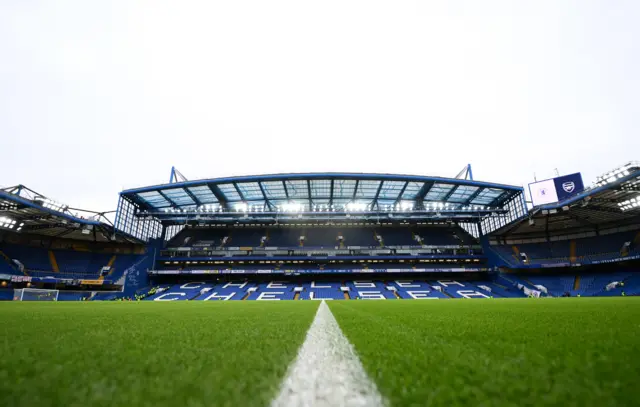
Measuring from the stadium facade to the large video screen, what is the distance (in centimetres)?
12

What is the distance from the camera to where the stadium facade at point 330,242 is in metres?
25.4

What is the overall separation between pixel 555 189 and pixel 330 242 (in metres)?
24.0

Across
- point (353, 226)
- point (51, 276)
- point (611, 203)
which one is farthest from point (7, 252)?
point (611, 203)

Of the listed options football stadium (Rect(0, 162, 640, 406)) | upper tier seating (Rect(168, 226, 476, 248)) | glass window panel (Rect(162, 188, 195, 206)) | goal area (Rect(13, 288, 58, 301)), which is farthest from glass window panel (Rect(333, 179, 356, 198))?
goal area (Rect(13, 288, 58, 301))

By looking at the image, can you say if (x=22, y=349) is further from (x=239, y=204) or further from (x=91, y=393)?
(x=239, y=204)

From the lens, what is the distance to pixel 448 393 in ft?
2.10

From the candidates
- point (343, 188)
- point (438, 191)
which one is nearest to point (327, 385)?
point (343, 188)

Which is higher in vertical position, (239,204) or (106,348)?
(239,204)

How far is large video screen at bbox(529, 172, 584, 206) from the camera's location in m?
24.8

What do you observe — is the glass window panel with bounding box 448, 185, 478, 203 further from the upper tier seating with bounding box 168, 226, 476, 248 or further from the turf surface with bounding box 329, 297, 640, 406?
the turf surface with bounding box 329, 297, 640, 406

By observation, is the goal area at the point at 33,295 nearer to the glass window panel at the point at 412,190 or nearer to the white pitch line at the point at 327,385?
the white pitch line at the point at 327,385

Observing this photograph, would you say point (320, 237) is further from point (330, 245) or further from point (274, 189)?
point (274, 189)

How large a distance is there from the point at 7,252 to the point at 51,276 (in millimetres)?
4317

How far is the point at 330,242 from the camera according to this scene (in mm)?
35812
